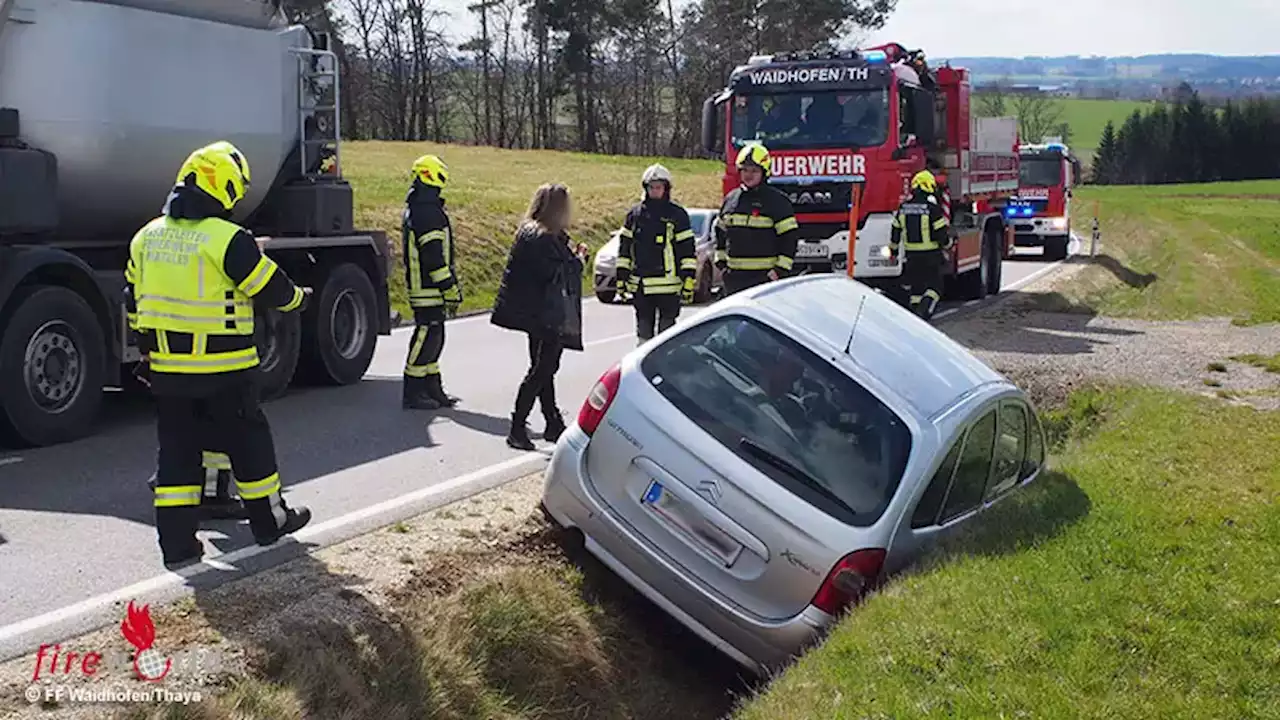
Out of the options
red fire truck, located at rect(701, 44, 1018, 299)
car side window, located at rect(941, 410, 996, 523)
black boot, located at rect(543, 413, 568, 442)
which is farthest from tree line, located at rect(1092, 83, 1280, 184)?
car side window, located at rect(941, 410, 996, 523)

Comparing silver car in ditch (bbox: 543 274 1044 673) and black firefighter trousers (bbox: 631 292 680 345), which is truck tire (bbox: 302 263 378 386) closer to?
black firefighter trousers (bbox: 631 292 680 345)

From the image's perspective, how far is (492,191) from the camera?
30.3 m

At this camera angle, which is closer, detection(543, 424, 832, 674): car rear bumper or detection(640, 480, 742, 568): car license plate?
detection(543, 424, 832, 674): car rear bumper

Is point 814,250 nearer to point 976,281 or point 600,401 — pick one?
point 976,281

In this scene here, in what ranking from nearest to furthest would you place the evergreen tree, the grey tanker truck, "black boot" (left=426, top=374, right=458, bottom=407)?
the grey tanker truck, "black boot" (left=426, top=374, right=458, bottom=407), the evergreen tree

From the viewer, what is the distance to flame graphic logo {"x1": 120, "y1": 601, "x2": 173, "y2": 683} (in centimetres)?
463

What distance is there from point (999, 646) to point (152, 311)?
363 centimetres

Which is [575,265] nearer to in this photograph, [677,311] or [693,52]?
[677,311]

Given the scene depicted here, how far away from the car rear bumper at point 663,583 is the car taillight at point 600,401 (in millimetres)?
58

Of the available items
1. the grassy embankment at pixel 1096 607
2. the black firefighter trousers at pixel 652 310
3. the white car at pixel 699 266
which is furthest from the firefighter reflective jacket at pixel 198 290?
the white car at pixel 699 266

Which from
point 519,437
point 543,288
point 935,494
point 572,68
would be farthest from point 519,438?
point 572,68

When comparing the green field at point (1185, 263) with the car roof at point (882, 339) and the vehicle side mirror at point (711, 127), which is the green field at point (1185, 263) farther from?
the car roof at point (882, 339)

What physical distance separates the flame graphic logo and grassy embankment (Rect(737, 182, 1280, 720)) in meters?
2.02

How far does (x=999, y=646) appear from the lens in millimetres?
4820
